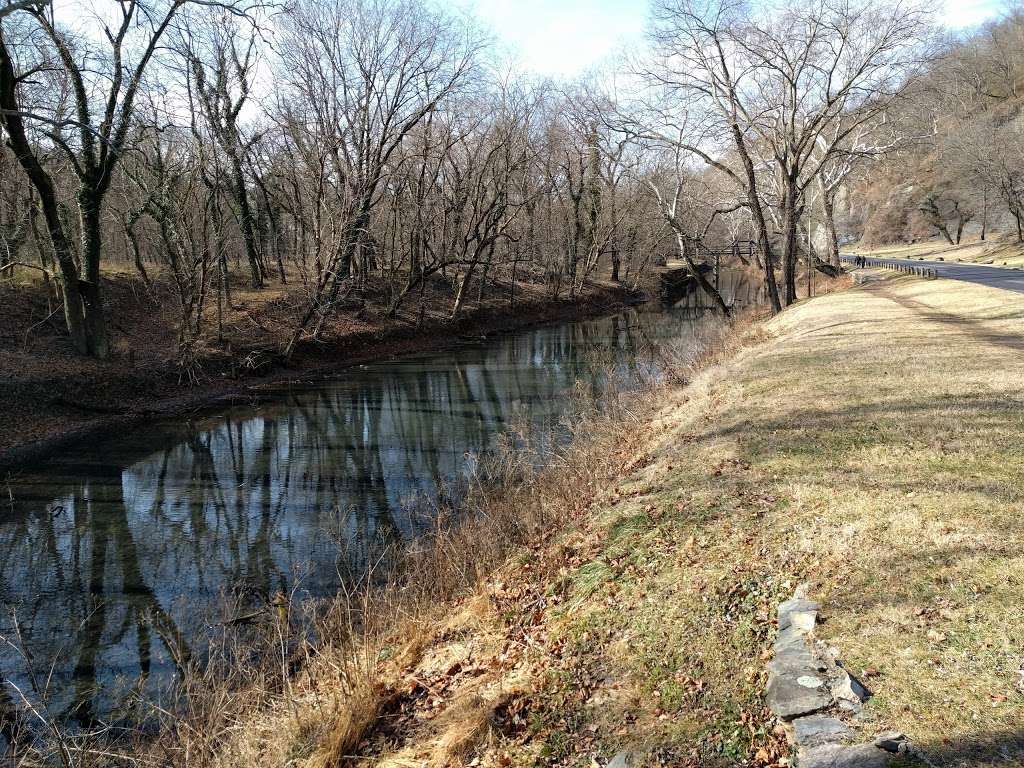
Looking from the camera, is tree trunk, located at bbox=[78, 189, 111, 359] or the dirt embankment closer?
the dirt embankment

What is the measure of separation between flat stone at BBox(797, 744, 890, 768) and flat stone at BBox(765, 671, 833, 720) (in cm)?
30

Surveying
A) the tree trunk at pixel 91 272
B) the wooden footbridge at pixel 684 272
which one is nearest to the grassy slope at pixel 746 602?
the tree trunk at pixel 91 272

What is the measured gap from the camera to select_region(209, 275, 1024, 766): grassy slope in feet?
13.1

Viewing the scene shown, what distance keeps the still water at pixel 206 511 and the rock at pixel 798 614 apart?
5204 millimetres

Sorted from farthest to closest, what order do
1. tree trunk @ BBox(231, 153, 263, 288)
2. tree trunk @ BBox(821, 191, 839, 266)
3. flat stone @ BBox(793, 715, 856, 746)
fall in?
tree trunk @ BBox(821, 191, 839, 266), tree trunk @ BBox(231, 153, 263, 288), flat stone @ BBox(793, 715, 856, 746)

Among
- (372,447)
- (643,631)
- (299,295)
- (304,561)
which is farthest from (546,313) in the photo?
(643,631)

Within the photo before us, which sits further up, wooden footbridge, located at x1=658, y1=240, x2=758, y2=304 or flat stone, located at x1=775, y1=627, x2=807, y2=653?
wooden footbridge, located at x1=658, y1=240, x2=758, y2=304

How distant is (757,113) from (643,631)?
2323 centimetres

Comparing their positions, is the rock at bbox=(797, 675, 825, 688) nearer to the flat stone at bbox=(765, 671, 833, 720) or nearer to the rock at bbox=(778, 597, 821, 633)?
the flat stone at bbox=(765, 671, 833, 720)

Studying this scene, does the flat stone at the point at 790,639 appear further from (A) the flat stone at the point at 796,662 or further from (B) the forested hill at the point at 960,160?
(B) the forested hill at the point at 960,160

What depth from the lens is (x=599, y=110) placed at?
2364cm

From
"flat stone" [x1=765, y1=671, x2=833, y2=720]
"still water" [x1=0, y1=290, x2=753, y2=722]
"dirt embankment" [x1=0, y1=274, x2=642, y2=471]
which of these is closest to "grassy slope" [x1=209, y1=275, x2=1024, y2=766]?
"flat stone" [x1=765, y1=671, x2=833, y2=720]

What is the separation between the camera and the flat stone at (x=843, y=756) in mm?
3436

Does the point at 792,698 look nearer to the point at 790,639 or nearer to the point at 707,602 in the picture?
the point at 790,639
